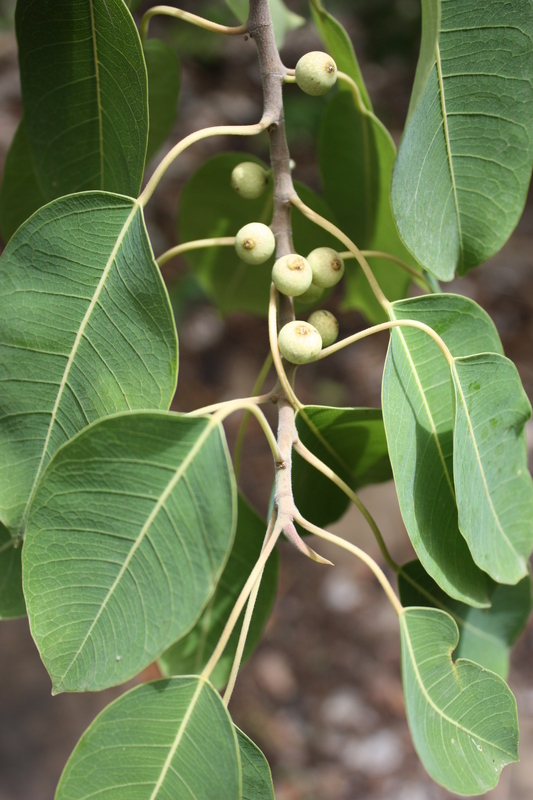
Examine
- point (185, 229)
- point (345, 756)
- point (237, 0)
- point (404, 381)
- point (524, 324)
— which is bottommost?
point (345, 756)

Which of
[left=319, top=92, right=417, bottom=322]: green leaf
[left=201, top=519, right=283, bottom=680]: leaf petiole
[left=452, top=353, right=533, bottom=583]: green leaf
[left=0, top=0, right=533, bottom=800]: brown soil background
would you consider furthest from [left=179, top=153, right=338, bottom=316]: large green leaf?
[left=0, top=0, right=533, bottom=800]: brown soil background

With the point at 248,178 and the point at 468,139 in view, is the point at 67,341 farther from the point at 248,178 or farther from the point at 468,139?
the point at 468,139

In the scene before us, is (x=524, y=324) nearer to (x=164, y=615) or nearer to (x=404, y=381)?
(x=404, y=381)

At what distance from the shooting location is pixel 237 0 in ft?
3.35

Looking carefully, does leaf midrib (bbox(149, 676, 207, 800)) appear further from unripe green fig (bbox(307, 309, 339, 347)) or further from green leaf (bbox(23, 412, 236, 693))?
unripe green fig (bbox(307, 309, 339, 347))

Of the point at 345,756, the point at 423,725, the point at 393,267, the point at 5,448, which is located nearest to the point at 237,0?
the point at 393,267

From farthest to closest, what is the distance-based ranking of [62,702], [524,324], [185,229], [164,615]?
[524,324] → [62,702] → [185,229] → [164,615]

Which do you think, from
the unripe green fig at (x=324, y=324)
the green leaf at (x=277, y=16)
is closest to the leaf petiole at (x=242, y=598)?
the unripe green fig at (x=324, y=324)

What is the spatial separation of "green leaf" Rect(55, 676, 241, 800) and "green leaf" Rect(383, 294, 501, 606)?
0.28 metres

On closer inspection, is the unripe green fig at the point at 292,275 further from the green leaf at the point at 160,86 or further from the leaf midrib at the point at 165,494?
the green leaf at the point at 160,86

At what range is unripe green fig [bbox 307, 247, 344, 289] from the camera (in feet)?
2.54

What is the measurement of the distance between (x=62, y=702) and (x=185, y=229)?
Answer: 1761mm

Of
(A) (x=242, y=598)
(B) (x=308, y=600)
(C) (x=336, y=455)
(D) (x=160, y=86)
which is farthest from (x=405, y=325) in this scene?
(B) (x=308, y=600)

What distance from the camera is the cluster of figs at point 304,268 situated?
685mm
